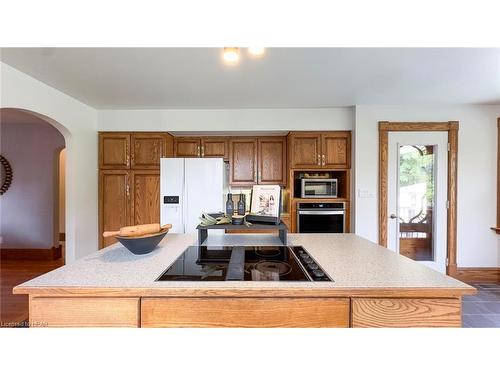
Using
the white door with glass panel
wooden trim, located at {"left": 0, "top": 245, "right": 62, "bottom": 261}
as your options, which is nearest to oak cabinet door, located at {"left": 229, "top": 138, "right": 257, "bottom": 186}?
the white door with glass panel

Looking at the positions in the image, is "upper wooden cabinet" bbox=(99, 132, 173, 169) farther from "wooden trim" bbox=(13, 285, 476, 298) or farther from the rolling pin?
"wooden trim" bbox=(13, 285, 476, 298)

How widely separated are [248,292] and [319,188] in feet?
8.81

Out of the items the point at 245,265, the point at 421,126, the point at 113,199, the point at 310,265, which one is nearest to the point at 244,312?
the point at 245,265

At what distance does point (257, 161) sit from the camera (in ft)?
12.2

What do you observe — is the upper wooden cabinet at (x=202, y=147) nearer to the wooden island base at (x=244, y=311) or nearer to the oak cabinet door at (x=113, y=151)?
the oak cabinet door at (x=113, y=151)

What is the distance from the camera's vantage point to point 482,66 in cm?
221

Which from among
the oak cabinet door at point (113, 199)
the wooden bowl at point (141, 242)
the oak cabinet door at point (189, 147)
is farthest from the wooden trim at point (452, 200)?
the oak cabinet door at point (113, 199)

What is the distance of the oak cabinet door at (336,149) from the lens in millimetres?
3449

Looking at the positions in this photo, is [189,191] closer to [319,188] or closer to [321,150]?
[319,188]
